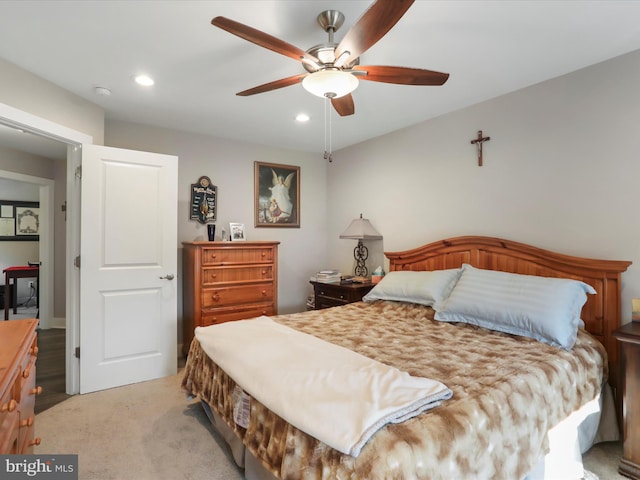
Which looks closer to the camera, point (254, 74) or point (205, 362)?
point (205, 362)

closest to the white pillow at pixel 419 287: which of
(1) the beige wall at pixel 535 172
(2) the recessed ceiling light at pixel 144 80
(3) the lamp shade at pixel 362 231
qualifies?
(1) the beige wall at pixel 535 172

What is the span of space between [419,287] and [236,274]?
1.88 meters

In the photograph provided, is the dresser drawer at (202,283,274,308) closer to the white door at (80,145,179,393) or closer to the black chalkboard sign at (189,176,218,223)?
the white door at (80,145,179,393)

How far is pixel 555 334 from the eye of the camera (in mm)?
1920

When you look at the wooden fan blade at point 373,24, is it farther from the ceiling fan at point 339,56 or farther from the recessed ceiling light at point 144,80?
the recessed ceiling light at point 144,80

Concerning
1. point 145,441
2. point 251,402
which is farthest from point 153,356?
point 251,402

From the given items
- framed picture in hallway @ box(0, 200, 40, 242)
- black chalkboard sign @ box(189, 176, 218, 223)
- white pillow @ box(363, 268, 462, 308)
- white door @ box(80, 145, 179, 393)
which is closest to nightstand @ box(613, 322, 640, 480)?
white pillow @ box(363, 268, 462, 308)

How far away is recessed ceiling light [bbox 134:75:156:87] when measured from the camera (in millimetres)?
2494

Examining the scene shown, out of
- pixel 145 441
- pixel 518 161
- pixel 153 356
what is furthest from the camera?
pixel 153 356

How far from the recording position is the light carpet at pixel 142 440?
73.0 inches

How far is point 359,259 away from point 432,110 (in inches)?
73.9

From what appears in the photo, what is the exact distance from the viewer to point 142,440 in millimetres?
2129

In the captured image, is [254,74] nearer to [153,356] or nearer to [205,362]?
[205,362]

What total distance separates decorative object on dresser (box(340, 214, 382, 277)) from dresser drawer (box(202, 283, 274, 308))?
107 centimetres
